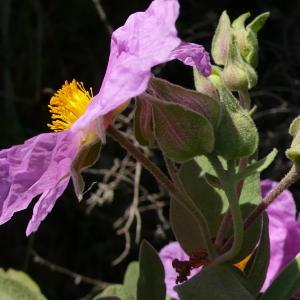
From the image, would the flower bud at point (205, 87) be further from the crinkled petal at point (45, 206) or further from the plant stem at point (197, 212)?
the crinkled petal at point (45, 206)

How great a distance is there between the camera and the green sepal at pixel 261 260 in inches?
33.9

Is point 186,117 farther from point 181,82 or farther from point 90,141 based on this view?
point 181,82

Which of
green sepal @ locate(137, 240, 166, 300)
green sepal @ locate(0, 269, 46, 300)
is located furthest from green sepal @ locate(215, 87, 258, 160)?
green sepal @ locate(0, 269, 46, 300)

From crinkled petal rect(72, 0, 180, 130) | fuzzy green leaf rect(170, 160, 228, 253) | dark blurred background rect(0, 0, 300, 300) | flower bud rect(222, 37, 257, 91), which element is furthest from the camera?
dark blurred background rect(0, 0, 300, 300)

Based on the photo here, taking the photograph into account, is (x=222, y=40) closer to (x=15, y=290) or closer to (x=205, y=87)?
(x=205, y=87)

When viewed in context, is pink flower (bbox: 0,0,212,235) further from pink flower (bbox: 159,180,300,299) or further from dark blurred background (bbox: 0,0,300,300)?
dark blurred background (bbox: 0,0,300,300)

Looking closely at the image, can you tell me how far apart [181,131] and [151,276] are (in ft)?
0.89

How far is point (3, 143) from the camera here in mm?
1856

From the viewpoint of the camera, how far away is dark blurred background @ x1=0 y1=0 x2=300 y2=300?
70.3 inches

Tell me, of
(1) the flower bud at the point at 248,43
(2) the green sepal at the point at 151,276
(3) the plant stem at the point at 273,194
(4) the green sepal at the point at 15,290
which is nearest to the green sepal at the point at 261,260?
(3) the plant stem at the point at 273,194

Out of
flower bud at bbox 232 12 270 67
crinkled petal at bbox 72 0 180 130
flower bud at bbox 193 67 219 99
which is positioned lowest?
flower bud at bbox 232 12 270 67

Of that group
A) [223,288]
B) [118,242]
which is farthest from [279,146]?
[223,288]

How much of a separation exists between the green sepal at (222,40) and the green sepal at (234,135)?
0.17 metres

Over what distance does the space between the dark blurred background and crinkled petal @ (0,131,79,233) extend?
0.84 m
